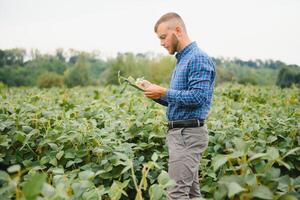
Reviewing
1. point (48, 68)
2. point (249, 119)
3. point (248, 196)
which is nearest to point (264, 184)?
point (248, 196)

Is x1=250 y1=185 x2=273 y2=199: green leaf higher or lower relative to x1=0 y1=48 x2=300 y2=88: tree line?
higher

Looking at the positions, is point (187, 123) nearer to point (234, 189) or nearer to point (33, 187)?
point (234, 189)

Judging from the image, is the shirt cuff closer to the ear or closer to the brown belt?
the brown belt

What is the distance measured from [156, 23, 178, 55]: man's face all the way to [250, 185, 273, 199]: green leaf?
4.89ft

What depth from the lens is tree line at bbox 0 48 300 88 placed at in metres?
43.9

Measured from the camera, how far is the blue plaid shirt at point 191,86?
2578 millimetres

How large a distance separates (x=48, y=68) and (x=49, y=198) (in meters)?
64.1

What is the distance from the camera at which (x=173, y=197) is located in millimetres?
2631

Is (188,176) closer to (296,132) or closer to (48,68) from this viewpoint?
(296,132)

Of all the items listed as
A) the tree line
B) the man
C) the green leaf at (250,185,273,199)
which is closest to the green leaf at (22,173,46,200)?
the green leaf at (250,185,273,199)

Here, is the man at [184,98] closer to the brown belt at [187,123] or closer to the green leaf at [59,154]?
the brown belt at [187,123]

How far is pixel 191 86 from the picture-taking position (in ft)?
8.57

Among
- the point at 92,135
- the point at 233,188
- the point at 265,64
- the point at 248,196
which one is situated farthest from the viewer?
the point at 265,64

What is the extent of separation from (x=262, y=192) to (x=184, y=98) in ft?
3.69
